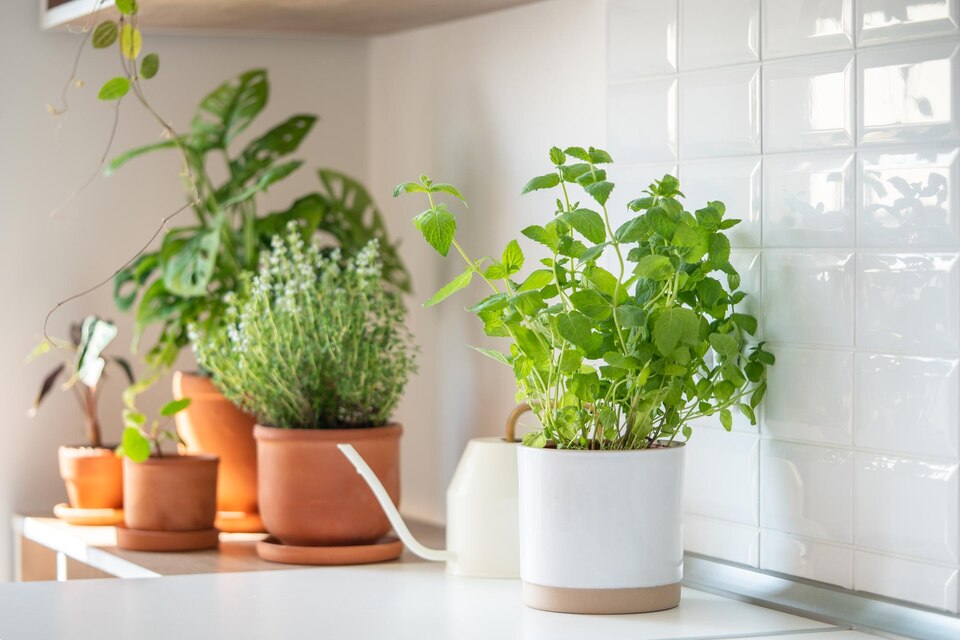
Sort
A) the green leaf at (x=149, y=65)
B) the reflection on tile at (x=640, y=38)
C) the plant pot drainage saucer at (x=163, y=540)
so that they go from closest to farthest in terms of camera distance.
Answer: the reflection on tile at (x=640, y=38)
the green leaf at (x=149, y=65)
the plant pot drainage saucer at (x=163, y=540)

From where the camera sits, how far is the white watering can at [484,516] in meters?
1.32

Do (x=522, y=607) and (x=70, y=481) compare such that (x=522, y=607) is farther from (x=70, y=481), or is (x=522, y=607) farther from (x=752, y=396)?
(x=70, y=481)

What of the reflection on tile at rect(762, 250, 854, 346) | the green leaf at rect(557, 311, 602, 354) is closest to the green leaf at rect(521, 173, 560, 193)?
the green leaf at rect(557, 311, 602, 354)

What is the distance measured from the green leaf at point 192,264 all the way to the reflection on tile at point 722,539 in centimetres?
67

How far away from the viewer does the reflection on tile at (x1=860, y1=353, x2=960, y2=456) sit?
3.37ft

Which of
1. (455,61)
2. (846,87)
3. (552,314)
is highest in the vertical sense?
(455,61)

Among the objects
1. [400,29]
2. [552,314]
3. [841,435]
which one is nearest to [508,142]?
[400,29]

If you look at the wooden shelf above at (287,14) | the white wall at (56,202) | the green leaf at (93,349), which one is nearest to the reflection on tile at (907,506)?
the wooden shelf above at (287,14)

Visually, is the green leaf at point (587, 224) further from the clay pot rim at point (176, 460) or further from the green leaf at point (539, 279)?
the clay pot rim at point (176, 460)

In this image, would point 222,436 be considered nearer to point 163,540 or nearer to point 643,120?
point 163,540

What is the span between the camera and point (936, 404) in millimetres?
1036

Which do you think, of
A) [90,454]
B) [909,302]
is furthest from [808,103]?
[90,454]

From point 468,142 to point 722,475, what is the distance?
2.14ft

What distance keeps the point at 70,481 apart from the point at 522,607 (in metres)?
0.77
